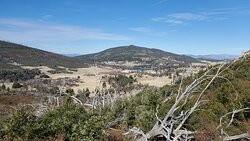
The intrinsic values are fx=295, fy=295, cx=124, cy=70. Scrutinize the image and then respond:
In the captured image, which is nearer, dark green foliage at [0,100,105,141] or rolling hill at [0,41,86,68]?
dark green foliage at [0,100,105,141]

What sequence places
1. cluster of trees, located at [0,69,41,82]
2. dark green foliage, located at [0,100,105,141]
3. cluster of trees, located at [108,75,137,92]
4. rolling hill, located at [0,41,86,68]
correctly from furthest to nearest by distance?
rolling hill, located at [0,41,86,68] → cluster of trees, located at [0,69,41,82] → cluster of trees, located at [108,75,137,92] → dark green foliage, located at [0,100,105,141]

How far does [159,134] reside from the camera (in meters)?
14.6

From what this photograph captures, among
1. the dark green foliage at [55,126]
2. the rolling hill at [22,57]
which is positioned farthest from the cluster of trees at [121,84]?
the rolling hill at [22,57]

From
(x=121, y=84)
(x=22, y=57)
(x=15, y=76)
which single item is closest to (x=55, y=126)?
(x=121, y=84)

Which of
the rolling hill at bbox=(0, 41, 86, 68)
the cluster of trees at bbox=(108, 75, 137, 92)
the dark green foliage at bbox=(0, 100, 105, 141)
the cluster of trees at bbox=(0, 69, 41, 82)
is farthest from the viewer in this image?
the rolling hill at bbox=(0, 41, 86, 68)

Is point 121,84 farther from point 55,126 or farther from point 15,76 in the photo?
point 55,126

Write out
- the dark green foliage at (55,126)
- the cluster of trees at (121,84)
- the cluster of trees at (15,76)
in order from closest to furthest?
the dark green foliage at (55,126), the cluster of trees at (121,84), the cluster of trees at (15,76)

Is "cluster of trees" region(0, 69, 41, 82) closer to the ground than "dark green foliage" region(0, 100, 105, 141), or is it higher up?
closer to the ground

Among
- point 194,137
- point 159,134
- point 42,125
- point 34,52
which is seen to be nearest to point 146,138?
point 159,134

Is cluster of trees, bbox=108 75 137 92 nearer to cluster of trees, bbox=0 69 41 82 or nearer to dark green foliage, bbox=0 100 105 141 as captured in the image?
cluster of trees, bbox=0 69 41 82

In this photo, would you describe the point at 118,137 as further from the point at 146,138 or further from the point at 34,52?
the point at 34,52

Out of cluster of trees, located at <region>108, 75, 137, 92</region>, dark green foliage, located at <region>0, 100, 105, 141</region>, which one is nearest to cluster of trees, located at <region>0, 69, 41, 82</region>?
cluster of trees, located at <region>108, 75, 137, 92</region>

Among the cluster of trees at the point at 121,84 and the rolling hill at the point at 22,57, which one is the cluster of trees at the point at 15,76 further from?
the cluster of trees at the point at 121,84

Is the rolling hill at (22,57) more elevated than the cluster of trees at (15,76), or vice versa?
the rolling hill at (22,57)
